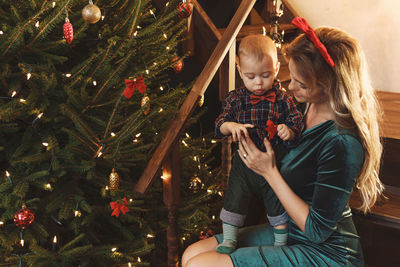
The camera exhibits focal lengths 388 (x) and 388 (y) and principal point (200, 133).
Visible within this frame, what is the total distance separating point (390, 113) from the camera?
99.7 inches

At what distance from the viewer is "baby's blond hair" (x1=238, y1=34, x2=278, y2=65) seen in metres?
1.49

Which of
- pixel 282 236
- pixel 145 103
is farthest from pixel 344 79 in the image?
pixel 145 103

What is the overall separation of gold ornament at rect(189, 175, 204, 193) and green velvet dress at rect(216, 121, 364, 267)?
Result: 2.30 ft

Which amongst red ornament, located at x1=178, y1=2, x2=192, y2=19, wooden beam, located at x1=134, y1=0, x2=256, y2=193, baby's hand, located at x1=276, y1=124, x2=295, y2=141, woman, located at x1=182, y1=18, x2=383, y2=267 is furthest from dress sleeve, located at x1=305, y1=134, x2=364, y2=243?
red ornament, located at x1=178, y1=2, x2=192, y2=19

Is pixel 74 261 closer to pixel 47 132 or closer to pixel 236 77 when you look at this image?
Result: pixel 47 132

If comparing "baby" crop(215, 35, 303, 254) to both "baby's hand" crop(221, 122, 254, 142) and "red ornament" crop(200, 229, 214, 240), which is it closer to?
"baby's hand" crop(221, 122, 254, 142)

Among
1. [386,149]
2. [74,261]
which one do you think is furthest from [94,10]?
[386,149]

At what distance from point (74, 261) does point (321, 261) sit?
997 mm

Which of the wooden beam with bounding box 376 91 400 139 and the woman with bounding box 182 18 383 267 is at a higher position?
the woman with bounding box 182 18 383 267

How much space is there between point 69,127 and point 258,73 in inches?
31.5

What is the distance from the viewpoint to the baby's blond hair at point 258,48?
4.90ft

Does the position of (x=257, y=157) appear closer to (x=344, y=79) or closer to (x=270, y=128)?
(x=270, y=128)

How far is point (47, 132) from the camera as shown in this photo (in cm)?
156

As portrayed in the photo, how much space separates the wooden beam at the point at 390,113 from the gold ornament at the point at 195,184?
40.9 inches
